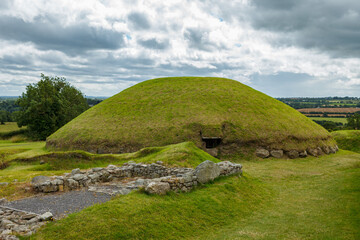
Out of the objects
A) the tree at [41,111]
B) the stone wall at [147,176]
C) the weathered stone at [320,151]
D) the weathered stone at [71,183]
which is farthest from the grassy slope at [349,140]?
the tree at [41,111]

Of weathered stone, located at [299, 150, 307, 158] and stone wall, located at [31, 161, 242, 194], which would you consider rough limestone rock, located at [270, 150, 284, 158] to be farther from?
stone wall, located at [31, 161, 242, 194]

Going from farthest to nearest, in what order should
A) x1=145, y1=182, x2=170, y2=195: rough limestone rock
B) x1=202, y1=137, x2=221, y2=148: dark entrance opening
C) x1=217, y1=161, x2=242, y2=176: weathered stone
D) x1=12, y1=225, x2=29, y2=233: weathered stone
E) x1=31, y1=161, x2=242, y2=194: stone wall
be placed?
x1=202, y1=137, x2=221, y2=148: dark entrance opening → x1=217, y1=161, x2=242, y2=176: weathered stone → x1=31, y1=161, x2=242, y2=194: stone wall → x1=145, y1=182, x2=170, y2=195: rough limestone rock → x1=12, y1=225, x2=29, y2=233: weathered stone

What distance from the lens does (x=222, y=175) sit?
52.7ft

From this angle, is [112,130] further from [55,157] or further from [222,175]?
[222,175]

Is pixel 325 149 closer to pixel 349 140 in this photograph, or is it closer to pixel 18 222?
pixel 349 140

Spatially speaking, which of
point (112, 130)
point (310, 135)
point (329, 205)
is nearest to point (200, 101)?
point (112, 130)

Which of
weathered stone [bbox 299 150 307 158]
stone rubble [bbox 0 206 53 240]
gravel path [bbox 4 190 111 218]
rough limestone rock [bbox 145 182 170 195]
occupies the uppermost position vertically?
rough limestone rock [bbox 145 182 170 195]

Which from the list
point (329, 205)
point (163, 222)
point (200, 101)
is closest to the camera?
point (163, 222)

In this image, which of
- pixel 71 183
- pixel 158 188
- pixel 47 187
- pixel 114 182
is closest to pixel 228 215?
pixel 158 188

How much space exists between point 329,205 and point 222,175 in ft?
21.0

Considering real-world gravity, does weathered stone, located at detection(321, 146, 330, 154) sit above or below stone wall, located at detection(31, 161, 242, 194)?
below

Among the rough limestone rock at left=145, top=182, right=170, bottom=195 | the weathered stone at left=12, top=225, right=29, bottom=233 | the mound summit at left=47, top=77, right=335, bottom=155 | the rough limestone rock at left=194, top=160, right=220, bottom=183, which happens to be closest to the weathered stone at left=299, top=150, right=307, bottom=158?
the mound summit at left=47, top=77, right=335, bottom=155

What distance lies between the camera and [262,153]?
1147 inches

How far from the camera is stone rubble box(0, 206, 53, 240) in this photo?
25.8ft
